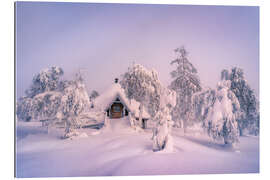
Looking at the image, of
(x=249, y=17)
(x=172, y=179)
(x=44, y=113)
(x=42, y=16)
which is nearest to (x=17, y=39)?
(x=42, y=16)

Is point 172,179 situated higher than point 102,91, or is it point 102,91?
A: point 102,91

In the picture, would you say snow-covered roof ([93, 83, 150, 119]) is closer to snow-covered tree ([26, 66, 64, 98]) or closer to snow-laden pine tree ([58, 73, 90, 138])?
snow-laden pine tree ([58, 73, 90, 138])

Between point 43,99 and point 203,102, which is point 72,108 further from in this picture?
point 203,102

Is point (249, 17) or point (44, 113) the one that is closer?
point (44, 113)

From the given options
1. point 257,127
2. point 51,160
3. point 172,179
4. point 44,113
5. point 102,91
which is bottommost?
point 172,179

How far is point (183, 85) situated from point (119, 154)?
2.22 meters

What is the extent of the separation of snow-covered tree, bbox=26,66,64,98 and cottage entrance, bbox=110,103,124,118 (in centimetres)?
→ 141

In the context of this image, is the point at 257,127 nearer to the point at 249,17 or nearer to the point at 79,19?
the point at 249,17

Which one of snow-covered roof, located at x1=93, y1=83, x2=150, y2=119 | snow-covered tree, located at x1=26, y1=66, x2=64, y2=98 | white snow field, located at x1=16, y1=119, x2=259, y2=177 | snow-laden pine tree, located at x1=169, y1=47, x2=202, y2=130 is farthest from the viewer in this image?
snow-laden pine tree, located at x1=169, y1=47, x2=202, y2=130

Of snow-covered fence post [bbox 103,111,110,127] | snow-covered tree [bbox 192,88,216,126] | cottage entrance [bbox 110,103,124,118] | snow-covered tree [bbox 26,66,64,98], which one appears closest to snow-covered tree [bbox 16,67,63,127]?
snow-covered tree [bbox 26,66,64,98]

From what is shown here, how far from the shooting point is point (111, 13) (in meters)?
5.27

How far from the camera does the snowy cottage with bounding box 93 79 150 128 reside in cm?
515

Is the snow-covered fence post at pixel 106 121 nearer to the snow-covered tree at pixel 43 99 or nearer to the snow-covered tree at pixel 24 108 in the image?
the snow-covered tree at pixel 43 99

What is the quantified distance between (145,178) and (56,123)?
7.81 feet
